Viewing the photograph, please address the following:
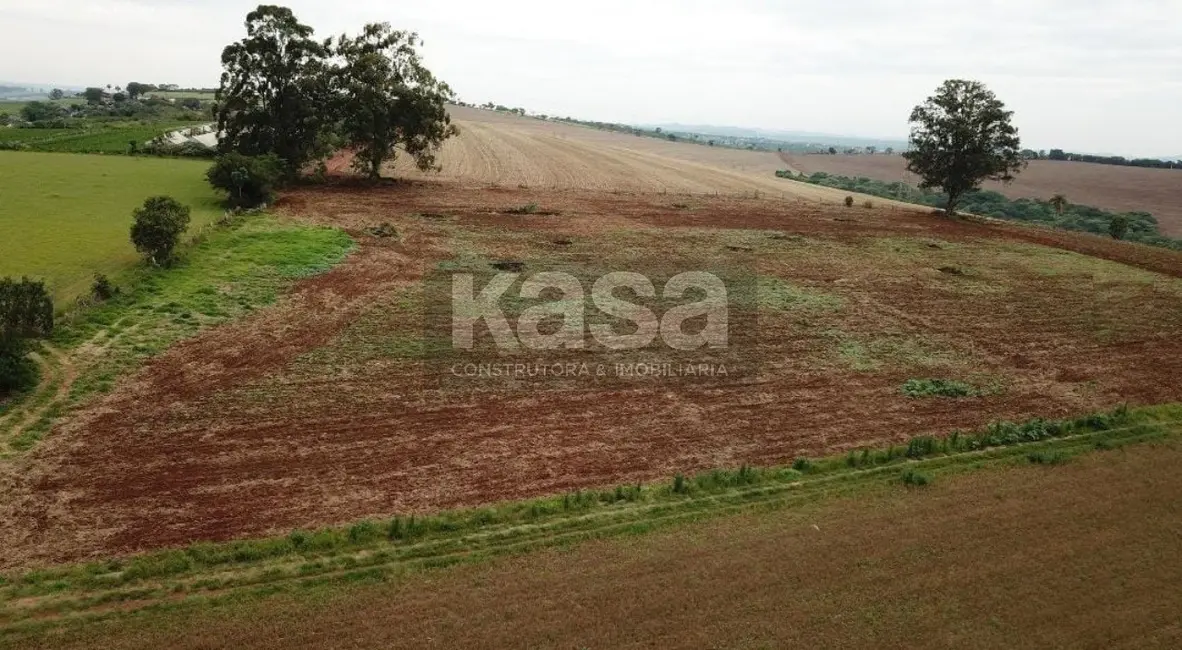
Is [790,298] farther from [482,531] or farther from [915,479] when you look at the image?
[482,531]

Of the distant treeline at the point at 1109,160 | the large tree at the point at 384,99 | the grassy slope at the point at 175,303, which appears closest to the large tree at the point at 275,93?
the large tree at the point at 384,99

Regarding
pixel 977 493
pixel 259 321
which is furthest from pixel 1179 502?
pixel 259 321

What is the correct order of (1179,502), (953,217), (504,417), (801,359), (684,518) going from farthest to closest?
(953,217) → (801,359) → (504,417) → (1179,502) → (684,518)

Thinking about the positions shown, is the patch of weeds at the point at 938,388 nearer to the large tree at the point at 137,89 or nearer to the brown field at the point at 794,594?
the brown field at the point at 794,594

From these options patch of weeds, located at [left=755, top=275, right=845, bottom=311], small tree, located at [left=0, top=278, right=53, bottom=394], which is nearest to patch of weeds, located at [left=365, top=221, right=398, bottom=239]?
small tree, located at [left=0, top=278, right=53, bottom=394]

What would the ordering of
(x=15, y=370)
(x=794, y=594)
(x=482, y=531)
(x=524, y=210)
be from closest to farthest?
(x=794, y=594)
(x=482, y=531)
(x=15, y=370)
(x=524, y=210)

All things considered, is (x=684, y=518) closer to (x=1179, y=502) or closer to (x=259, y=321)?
(x=1179, y=502)

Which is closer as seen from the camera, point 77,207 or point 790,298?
point 790,298

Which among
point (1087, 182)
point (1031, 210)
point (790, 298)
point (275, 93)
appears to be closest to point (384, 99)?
point (275, 93)
